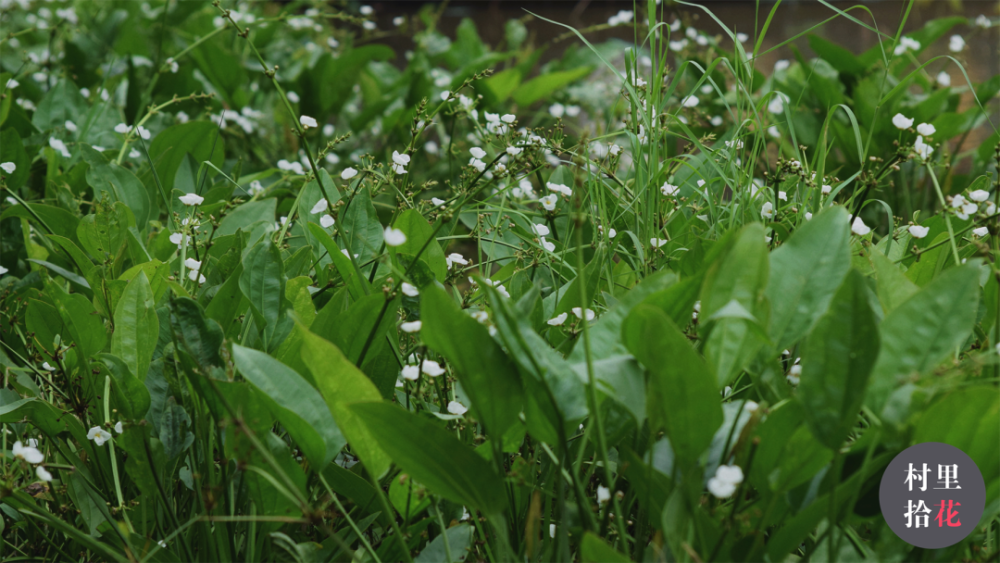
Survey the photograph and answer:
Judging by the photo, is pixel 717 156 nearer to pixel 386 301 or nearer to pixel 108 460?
pixel 386 301

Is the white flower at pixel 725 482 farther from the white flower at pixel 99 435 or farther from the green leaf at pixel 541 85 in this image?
the green leaf at pixel 541 85

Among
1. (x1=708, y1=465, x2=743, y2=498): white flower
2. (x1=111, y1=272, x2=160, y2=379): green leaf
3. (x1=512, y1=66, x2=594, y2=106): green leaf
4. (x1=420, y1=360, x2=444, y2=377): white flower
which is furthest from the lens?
(x1=512, y1=66, x2=594, y2=106): green leaf

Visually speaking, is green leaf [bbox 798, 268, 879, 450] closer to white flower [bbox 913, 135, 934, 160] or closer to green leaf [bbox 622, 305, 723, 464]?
green leaf [bbox 622, 305, 723, 464]

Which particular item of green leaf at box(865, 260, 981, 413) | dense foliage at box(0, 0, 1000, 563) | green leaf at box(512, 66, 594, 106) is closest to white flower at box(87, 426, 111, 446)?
dense foliage at box(0, 0, 1000, 563)

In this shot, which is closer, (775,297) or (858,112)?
(775,297)

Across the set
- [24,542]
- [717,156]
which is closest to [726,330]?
[717,156]

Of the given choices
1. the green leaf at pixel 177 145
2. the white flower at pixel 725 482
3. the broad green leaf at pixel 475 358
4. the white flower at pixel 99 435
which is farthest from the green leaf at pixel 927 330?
the green leaf at pixel 177 145
